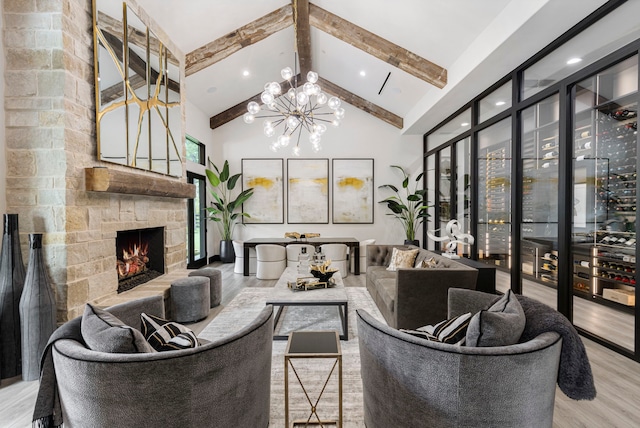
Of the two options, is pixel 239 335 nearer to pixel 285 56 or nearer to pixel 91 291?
pixel 91 291

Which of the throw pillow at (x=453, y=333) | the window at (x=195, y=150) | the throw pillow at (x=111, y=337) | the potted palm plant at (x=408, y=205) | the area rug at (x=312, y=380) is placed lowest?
the area rug at (x=312, y=380)

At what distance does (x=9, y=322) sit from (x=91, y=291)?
1.90ft

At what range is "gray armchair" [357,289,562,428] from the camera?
3.74ft

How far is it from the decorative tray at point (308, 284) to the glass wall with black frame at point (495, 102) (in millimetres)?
3395

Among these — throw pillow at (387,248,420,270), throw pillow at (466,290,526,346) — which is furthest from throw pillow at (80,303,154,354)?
throw pillow at (387,248,420,270)

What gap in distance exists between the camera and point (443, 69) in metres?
4.60

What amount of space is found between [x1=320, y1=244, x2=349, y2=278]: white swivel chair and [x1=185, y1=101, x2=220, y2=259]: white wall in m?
3.06


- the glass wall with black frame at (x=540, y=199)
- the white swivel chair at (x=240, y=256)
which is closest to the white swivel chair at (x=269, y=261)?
the white swivel chair at (x=240, y=256)

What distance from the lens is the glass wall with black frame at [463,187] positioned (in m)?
5.22

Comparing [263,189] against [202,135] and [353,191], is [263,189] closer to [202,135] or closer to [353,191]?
[202,135]

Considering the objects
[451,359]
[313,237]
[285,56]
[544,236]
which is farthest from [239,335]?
[285,56]

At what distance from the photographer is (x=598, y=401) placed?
79.0 inches

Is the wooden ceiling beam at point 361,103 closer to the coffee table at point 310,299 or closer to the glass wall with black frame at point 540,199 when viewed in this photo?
the glass wall with black frame at point 540,199

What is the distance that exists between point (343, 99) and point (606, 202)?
553 centimetres
